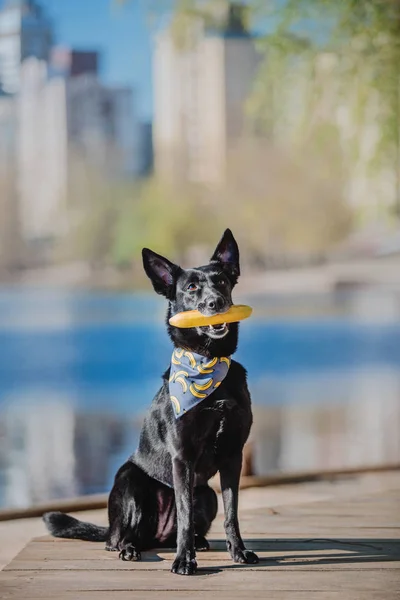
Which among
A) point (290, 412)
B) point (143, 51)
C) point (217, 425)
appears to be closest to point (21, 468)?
point (290, 412)

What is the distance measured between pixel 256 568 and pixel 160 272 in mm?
763

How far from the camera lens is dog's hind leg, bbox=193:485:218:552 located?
107 inches

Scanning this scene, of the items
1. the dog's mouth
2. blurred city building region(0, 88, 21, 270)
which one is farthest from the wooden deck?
blurred city building region(0, 88, 21, 270)

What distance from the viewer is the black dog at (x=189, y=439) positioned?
8.00 feet

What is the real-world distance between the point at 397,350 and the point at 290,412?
1299 mm

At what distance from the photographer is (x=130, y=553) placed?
2.61 m

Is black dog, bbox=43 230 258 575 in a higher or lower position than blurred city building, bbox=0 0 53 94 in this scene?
lower

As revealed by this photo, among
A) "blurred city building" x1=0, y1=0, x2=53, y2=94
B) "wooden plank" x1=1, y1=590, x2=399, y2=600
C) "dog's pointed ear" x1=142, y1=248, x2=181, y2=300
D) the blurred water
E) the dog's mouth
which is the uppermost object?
"blurred city building" x1=0, y1=0, x2=53, y2=94

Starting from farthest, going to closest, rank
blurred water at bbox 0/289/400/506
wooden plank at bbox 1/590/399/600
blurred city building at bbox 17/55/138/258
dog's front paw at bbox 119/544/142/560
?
blurred water at bbox 0/289/400/506
blurred city building at bbox 17/55/138/258
dog's front paw at bbox 119/544/142/560
wooden plank at bbox 1/590/399/600

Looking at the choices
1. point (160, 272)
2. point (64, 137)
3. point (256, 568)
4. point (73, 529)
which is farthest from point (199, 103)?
point (256, 568)

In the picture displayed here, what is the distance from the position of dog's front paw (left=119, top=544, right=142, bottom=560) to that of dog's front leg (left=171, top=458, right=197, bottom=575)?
18cm

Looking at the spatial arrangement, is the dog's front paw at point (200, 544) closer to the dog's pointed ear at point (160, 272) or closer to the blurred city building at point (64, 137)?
the dog's pointed ear at point (160, 272)

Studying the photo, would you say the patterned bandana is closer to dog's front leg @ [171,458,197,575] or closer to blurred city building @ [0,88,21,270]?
dog's front leg @ [171,458,197,575]

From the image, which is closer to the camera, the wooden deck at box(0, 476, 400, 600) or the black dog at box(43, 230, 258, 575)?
the wooden deck at box(0, 476, 400, 600)
